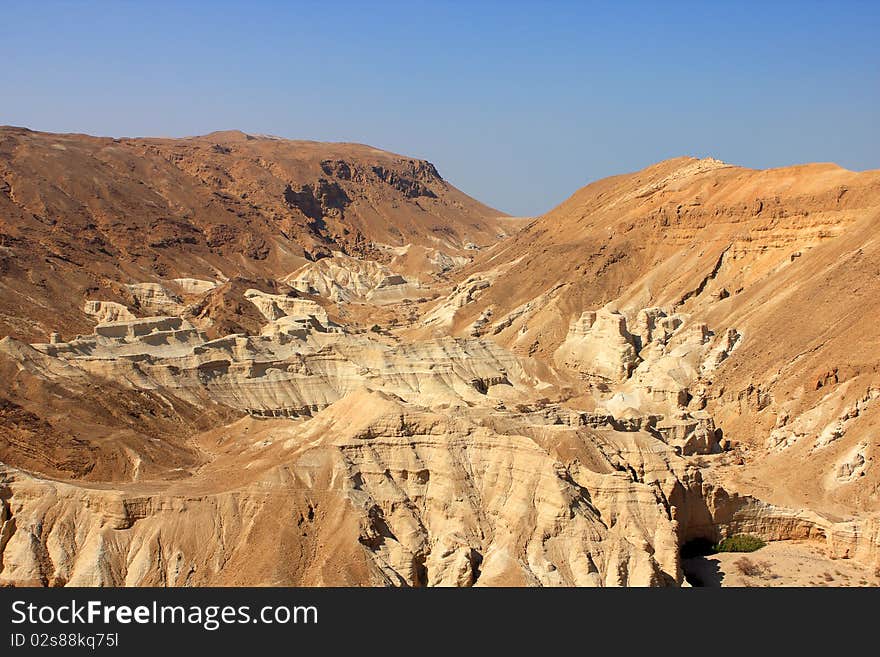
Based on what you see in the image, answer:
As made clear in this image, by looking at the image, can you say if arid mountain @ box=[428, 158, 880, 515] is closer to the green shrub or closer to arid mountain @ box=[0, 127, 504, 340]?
the green shrub

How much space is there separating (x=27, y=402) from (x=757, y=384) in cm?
3877

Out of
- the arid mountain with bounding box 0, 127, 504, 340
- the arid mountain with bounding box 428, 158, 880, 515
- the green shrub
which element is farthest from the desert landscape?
the arid mountain with bounding box 0, 127, 504, 340

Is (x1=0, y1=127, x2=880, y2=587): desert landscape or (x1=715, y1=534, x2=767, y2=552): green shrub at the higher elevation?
(x1=0, y1=127, x2=880, y2=587): desert landscape

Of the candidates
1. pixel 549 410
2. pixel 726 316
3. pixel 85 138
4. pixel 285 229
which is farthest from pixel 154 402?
pixel 85 138

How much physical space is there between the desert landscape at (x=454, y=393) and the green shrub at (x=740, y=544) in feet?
1.14

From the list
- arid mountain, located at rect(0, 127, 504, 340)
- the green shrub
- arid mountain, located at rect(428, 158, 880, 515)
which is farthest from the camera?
arid mountain, located at rect(0, 127, 504, 340)

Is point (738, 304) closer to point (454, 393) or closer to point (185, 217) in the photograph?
point (454, 393)

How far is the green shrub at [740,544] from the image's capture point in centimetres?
3478

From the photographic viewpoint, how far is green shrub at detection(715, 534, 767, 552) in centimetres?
3478

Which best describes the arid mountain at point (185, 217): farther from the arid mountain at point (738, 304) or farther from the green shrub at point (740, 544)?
the green shrub at point (740, 544)

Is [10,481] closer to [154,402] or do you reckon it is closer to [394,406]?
[394,406]

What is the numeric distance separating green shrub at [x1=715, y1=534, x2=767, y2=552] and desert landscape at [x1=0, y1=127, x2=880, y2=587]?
1.14 ft

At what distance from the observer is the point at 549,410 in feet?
148

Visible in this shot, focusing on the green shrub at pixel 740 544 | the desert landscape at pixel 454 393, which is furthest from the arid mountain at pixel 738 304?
the green shrub at pixel 740 544
